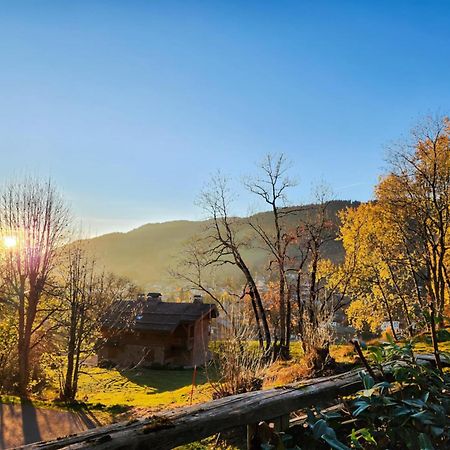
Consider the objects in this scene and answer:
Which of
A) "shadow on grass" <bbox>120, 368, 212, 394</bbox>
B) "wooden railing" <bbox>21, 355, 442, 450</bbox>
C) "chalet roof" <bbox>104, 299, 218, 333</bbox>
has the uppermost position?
"wooden railing" <bbox>21, 355, 442, 450</bbox>

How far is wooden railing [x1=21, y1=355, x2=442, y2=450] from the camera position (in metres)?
1.71

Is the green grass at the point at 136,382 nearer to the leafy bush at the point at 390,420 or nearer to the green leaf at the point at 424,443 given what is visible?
the leafy bush at the point at 390,420

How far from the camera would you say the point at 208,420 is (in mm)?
2055

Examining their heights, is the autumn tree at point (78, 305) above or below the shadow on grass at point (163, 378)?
above

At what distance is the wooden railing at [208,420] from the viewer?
1715 millimetres

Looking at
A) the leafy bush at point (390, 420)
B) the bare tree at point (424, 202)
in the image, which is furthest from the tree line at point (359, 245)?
the leafy bush at point (390, 420)

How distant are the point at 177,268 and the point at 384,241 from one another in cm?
899

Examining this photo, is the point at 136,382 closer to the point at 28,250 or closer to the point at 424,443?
the point at 28,250

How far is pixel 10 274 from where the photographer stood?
1048 centimetres

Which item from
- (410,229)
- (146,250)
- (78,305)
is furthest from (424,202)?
(146,250)

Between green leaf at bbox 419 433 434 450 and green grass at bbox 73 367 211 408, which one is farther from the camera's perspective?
green grass at bbox 73 367 211 408

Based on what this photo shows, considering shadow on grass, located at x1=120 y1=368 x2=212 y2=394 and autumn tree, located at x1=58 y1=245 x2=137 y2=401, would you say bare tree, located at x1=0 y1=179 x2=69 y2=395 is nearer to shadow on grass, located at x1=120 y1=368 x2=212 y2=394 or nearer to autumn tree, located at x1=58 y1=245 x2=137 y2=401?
autumn tree, located at x1=58 y1=245 x2=137 y2=401

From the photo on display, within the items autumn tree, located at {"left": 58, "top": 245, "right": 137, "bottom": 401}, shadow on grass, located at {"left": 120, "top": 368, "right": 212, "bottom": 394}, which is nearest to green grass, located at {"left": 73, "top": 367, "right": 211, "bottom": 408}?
shadow on grass, located at {"left": 120, "top": 368, "right": 212, "bottom": 394}

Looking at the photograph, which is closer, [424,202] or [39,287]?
[39,287]
